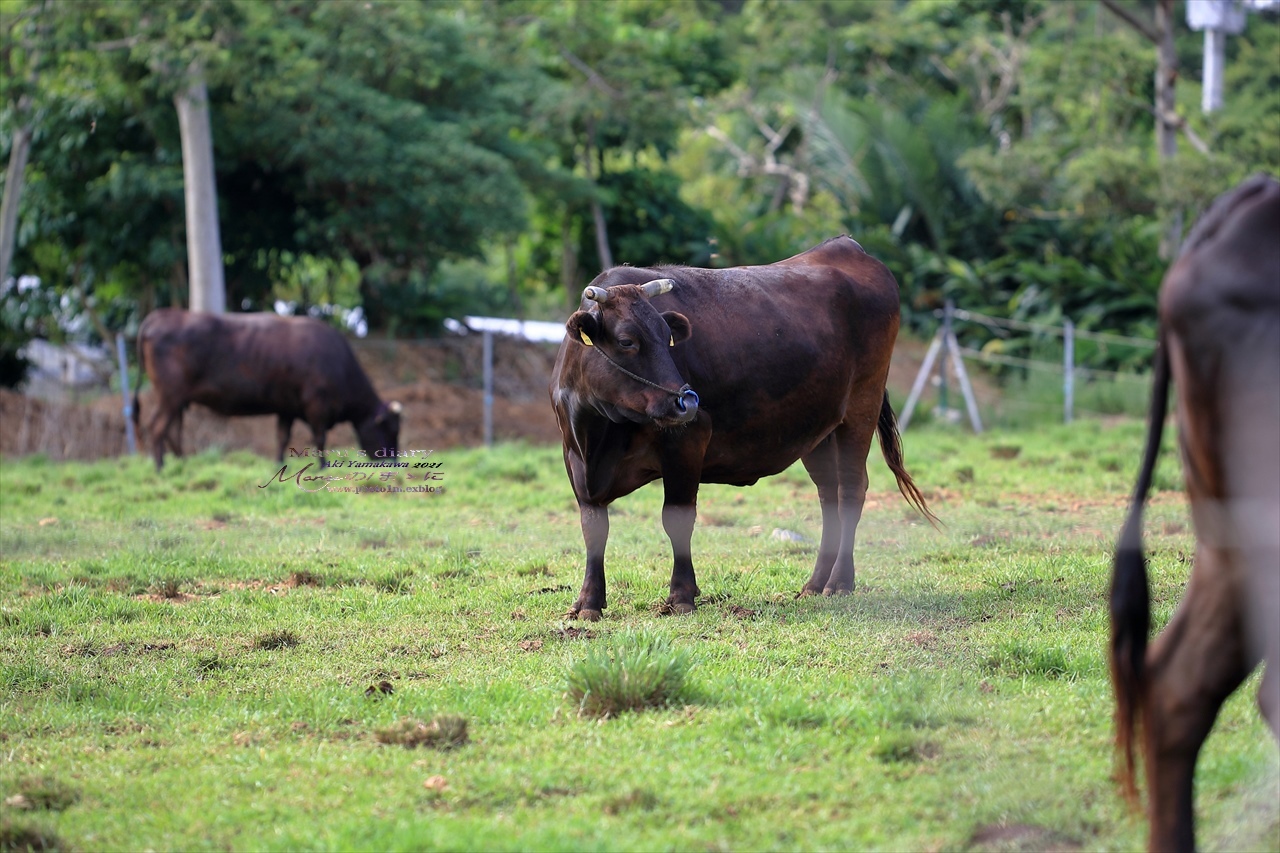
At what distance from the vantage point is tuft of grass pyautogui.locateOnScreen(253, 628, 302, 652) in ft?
20.8

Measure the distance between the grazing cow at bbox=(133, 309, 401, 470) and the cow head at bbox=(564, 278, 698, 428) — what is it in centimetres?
978

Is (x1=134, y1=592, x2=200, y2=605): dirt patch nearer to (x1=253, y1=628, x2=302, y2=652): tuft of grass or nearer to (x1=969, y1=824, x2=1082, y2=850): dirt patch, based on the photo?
(x1=253, y1=628, x2=302, y2=652): tuft of grass

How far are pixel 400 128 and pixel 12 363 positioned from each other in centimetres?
778

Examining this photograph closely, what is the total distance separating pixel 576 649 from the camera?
5.99m

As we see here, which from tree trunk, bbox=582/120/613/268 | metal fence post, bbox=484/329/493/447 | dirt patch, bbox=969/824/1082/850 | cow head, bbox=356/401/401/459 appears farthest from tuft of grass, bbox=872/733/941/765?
tree trunk, bbox=582/120/613/268

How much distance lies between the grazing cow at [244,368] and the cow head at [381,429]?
1.30 ft

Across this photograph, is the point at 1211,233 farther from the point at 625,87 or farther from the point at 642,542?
the point at 625,87

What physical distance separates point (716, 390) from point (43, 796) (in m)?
4.00

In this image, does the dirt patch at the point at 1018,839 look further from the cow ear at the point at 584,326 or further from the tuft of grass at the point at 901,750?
the cow ear at the point at 584,326

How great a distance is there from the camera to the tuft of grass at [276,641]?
250 inches

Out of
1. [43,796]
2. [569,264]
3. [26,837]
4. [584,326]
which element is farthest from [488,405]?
[26,837]

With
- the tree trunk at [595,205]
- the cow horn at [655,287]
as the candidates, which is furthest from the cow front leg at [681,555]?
the tree trunk at [595,205]

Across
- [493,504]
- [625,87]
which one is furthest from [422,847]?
[625,87]

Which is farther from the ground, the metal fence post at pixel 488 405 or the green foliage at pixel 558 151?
the green foliage at pixel 558 151
